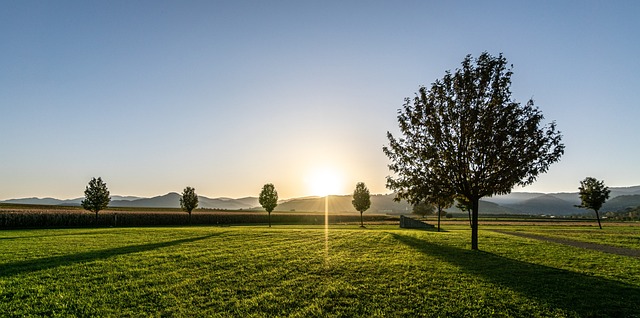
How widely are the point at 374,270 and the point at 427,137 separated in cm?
1142

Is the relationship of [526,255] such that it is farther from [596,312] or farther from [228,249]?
[228,249]

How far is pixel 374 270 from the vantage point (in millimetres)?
14133

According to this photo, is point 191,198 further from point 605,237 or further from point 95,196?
point 605,237

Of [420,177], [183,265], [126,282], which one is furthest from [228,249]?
[420,177]

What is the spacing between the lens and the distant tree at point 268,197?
65.8 m

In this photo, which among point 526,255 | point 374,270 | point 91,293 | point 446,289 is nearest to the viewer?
point 91,293

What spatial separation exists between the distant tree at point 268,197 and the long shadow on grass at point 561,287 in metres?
51.3

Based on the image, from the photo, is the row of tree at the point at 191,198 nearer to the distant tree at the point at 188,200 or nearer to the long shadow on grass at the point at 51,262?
the distant tree at the point at 188,200

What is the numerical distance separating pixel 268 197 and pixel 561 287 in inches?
2272

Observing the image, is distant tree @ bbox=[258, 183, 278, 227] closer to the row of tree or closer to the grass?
the row of tree

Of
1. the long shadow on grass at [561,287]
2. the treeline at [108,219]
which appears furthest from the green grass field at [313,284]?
the treeline at [108,219]

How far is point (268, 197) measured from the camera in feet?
217

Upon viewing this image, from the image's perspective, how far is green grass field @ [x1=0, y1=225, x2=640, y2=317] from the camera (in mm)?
9055

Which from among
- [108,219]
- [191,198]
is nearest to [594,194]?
[191,198]
